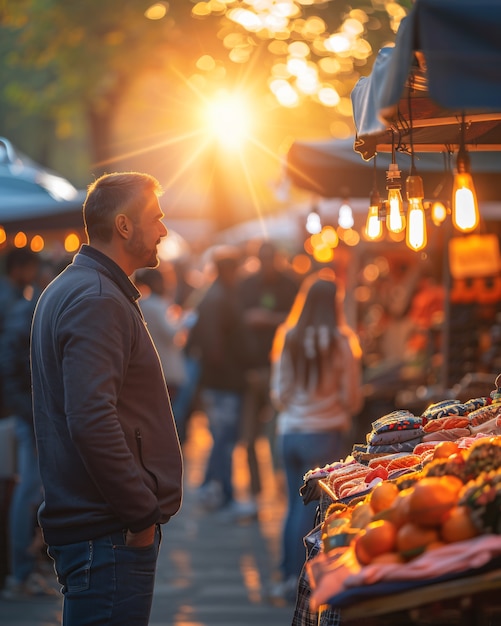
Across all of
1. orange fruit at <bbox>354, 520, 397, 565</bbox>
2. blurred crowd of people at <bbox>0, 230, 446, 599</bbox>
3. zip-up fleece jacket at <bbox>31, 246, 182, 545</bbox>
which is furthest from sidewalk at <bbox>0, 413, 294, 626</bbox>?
orange fruit at <bbox>354, 520, 397, 565</bbox>

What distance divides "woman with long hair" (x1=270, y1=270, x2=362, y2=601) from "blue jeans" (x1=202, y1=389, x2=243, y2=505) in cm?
334

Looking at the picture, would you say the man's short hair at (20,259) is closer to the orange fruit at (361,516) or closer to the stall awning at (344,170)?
the stall awning at (344,170)

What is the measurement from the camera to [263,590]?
813cm

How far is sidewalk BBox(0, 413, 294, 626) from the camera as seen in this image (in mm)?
7336

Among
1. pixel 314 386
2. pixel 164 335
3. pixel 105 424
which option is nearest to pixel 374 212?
pixel 105 424

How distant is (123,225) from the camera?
4172 mm

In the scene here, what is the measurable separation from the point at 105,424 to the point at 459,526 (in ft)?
4.14

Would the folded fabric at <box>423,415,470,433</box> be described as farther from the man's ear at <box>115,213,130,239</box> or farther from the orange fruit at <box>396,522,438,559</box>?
the man's ear at <box>115,213,130,239</box>

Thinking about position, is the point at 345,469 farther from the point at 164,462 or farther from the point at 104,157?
the point at 104,157

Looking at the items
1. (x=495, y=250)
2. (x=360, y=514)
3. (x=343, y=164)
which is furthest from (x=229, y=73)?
(x=360, y=514)

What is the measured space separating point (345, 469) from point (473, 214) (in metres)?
1.08

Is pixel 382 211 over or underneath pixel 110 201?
over

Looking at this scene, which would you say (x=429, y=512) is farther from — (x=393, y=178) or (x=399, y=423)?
(x=393, y=178)

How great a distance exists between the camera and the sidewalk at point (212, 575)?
7336 mm
